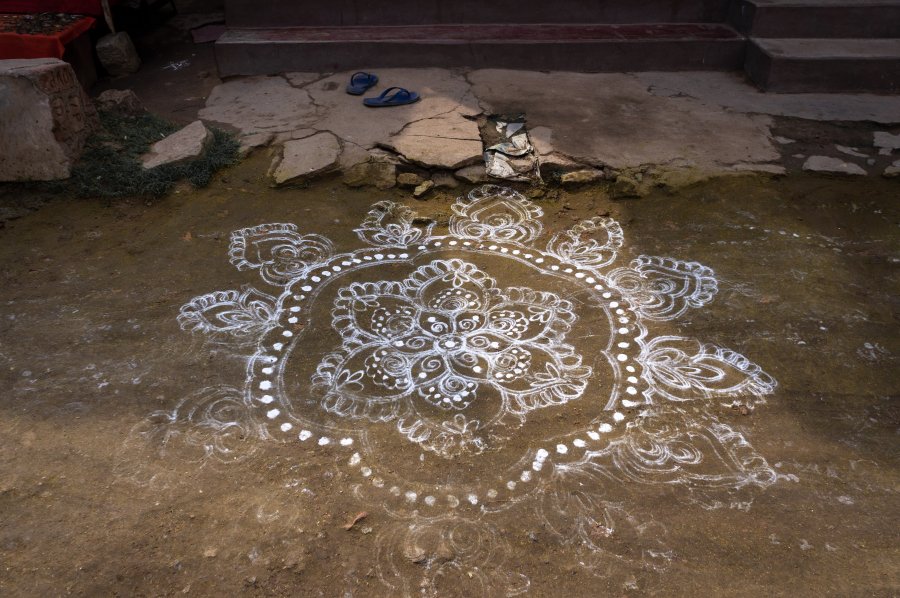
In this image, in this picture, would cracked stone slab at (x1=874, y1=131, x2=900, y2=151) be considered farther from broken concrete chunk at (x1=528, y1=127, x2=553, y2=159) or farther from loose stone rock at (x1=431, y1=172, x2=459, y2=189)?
loose stone rock at (x1=431, y1=172, x2=459, y2=189)

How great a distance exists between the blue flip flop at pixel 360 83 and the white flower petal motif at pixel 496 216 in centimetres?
129

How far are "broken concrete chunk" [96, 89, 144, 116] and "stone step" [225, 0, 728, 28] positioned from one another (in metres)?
1.11

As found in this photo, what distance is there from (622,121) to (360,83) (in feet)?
5.68

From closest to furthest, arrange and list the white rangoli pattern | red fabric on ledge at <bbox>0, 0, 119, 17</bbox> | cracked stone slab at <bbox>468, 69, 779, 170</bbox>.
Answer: the white rangoli pattern < cracked stone slab at <bbox>468, 69, 779, 170</bbox> < red fabric on ledge at <bbox>0, 0, 119, 17</bbox>

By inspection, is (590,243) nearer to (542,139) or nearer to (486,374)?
(542,139)

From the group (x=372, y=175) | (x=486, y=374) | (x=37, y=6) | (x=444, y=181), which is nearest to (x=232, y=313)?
(x=486, y=374)

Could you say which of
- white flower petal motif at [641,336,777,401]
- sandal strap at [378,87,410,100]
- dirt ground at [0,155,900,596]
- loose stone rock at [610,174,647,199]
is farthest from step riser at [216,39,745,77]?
white flower petal motif at [641,336,777,401]

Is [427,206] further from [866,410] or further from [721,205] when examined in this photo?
[866,410]

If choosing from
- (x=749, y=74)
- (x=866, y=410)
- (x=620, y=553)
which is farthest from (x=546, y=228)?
(x=749, y=74)

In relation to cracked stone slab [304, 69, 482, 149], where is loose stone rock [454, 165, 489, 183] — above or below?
below

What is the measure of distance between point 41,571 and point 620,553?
1.57 metres

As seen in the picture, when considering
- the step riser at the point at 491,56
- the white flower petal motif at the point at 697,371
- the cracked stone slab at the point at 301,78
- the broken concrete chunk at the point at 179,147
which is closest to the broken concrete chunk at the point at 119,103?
the broken concrete chunk at the point at 179,147

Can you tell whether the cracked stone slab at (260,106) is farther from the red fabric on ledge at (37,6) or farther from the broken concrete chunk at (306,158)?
the red fabric on ledge at (37,6)

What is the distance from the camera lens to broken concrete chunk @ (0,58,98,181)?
3242 millimetres
